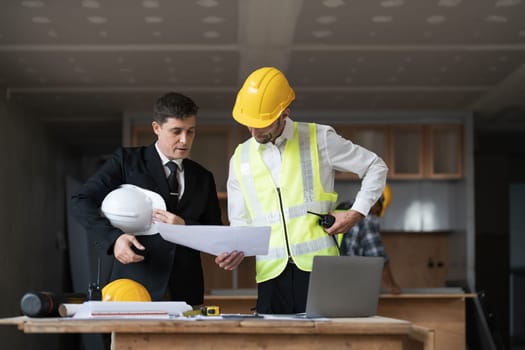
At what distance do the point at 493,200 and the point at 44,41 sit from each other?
6633 millimetres

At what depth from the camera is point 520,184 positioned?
11.6 meters

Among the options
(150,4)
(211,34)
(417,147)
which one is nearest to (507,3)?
(211,34)

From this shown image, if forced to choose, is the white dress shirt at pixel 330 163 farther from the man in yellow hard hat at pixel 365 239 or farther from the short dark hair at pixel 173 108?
the man in yellow hard hat at pixel 365 239

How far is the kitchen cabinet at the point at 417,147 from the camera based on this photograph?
8438 millimetres

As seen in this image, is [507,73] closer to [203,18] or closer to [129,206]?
[203,18]

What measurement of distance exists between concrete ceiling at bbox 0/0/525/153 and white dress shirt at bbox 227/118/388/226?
76.2 inches

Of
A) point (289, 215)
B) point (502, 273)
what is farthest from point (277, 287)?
point (502, 273)

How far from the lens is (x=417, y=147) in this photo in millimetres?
8508

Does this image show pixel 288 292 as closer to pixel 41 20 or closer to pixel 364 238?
pixel 364 238

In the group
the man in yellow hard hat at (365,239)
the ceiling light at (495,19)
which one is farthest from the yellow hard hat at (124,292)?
the ceiling light at (495,19)

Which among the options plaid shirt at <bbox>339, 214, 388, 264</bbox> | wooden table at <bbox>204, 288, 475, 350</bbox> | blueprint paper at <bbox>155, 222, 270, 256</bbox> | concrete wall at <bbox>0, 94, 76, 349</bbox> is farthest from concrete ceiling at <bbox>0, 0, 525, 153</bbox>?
blueprint paper at <bbox>155, 222, 270, 256</bbox>

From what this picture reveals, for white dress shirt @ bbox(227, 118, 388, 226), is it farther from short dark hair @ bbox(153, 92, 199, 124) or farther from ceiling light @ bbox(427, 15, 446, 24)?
ceiling light @ bbox(427, 15, 446, 24)

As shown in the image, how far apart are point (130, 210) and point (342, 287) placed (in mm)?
776

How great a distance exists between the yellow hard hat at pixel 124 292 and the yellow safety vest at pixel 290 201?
0.57m
